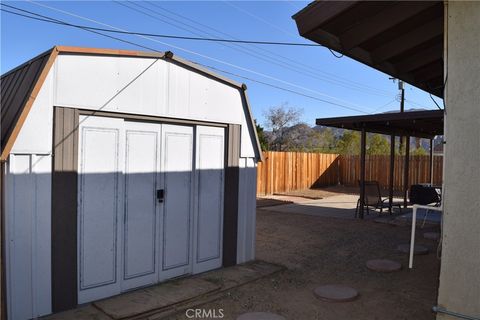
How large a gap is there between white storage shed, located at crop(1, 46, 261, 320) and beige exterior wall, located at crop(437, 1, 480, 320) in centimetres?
310

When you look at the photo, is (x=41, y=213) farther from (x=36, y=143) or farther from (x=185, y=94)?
(x=185, y=94)

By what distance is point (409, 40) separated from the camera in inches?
164

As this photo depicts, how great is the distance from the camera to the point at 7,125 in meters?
3.59

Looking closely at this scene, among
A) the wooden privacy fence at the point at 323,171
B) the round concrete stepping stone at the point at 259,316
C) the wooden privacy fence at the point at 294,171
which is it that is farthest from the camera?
the wooden privacy fence at the point at 323,171

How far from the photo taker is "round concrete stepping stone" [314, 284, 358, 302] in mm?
4473

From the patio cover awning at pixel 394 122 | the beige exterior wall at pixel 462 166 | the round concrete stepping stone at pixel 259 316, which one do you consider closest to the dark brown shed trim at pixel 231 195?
the round concrete stepping stone at pixel 259 316

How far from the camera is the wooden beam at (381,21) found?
334 cm

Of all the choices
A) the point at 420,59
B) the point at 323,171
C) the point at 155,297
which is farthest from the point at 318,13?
the point at 323,171

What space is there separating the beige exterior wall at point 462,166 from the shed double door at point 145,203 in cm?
316

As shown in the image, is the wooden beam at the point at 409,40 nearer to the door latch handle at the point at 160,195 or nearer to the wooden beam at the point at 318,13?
the wooden beam at the point at 318,13

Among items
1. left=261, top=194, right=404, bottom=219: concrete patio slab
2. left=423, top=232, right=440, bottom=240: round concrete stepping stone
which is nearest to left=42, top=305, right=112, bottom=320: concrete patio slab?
left=423, top=232, right=440, bottom=240: round concrete stepping stone

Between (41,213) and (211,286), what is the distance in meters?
2.10

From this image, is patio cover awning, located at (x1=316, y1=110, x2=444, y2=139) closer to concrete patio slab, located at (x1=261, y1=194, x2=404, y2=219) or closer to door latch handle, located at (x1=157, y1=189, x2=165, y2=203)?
concrete patio slab, located at (x1=261, y1=194, x2=404, y2=219)

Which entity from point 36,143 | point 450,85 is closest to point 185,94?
point 36,143
